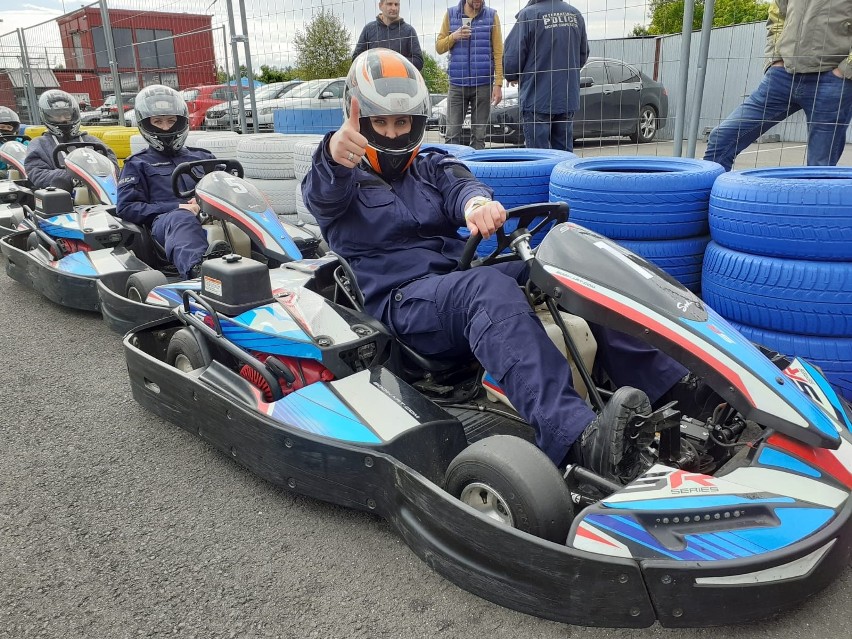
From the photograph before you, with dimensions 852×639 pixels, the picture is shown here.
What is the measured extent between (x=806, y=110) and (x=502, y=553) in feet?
10.6

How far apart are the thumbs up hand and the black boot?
3.64ft

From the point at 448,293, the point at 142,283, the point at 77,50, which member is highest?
the point at 77,50

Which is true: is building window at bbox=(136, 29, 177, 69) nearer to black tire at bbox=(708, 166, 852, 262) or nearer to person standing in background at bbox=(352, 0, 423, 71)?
person standing in background at bbox=(352, 0, 423, 71)

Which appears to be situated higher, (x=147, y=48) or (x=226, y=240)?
(x=147, y=48)

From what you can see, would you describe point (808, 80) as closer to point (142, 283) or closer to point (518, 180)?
point (518, 180)

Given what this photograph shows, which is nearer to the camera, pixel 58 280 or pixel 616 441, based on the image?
pixel 616 441

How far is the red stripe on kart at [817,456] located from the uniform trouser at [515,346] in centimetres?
43

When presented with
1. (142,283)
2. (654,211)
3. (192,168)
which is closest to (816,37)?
(654,211)

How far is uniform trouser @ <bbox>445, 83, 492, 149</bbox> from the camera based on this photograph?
5699mm

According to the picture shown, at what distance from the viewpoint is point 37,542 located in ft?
6.98

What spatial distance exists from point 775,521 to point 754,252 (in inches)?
57.1

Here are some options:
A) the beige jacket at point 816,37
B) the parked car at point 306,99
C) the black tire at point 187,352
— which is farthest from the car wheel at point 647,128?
the black tire at point 187,352

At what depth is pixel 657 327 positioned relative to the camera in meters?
1.82

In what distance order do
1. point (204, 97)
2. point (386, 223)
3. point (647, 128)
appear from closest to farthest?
point (386, 223) → point (647, 128) → point (204, 97)
